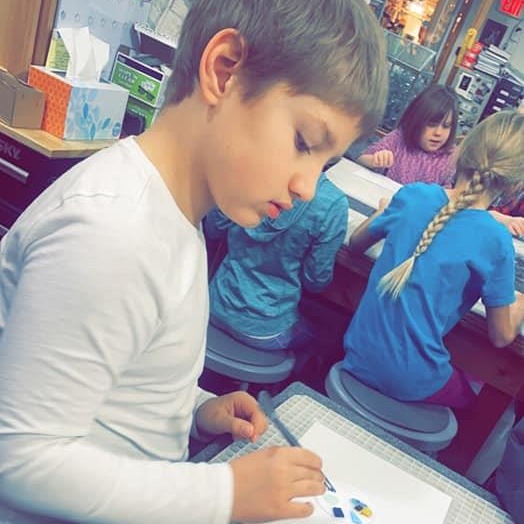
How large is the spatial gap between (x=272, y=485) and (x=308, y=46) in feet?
1.41

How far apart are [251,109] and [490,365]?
126cm

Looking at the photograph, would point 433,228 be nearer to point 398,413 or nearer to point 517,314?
point 517,314

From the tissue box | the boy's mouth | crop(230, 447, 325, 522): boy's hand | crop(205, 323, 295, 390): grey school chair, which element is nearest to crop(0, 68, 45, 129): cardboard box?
the tissue box

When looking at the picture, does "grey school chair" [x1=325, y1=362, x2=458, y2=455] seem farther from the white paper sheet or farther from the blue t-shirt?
the white paper sheet

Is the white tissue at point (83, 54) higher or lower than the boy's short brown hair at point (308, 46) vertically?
lower

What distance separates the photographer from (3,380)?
1.59ft

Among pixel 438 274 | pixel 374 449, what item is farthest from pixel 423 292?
pixel 374 449

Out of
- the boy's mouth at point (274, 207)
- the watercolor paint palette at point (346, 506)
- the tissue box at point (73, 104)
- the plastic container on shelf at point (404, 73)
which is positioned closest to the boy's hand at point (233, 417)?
the watercolor paint palette at point (346, 506)

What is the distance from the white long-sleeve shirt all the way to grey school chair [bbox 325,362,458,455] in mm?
883

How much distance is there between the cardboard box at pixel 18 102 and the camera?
1.77 meters

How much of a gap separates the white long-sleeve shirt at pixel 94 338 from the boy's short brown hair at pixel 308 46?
0.14 meters

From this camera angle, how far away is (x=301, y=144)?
58 cm

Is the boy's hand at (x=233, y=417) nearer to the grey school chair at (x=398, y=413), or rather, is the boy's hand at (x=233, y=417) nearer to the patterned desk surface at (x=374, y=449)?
the patterned desk surface at (x=374, y=449)

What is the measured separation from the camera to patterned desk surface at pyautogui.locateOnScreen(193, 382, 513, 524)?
0.74m
